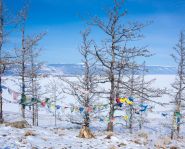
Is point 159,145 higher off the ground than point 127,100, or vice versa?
point 127,100

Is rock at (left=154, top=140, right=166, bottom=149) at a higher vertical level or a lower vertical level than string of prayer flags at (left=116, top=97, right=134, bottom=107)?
lower

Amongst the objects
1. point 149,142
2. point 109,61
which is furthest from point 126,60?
point 149,142

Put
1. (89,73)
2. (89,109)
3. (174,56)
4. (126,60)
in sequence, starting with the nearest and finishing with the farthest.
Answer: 1. (89,109)
2. (126,60)
3. (89,73)
4. (174,56)

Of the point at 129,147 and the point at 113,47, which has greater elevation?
the point at 113,47

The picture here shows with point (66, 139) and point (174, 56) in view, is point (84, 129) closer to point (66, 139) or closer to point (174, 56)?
point (66, 139)

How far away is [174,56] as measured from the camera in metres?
24.4

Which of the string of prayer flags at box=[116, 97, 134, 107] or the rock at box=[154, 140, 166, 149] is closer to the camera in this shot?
the rock at box=[154, 140, 166, 149]

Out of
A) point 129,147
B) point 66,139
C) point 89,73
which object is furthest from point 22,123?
point 89,73

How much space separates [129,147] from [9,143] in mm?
4511

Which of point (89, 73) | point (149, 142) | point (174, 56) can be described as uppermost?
point (174, 56)

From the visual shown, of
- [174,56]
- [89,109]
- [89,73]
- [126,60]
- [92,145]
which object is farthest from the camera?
[174,56]

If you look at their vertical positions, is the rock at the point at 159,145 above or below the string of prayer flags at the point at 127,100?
below

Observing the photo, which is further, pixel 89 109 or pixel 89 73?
pixel 89 73

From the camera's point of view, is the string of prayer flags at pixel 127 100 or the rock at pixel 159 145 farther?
the string of prayer flags at pixel 127 100
